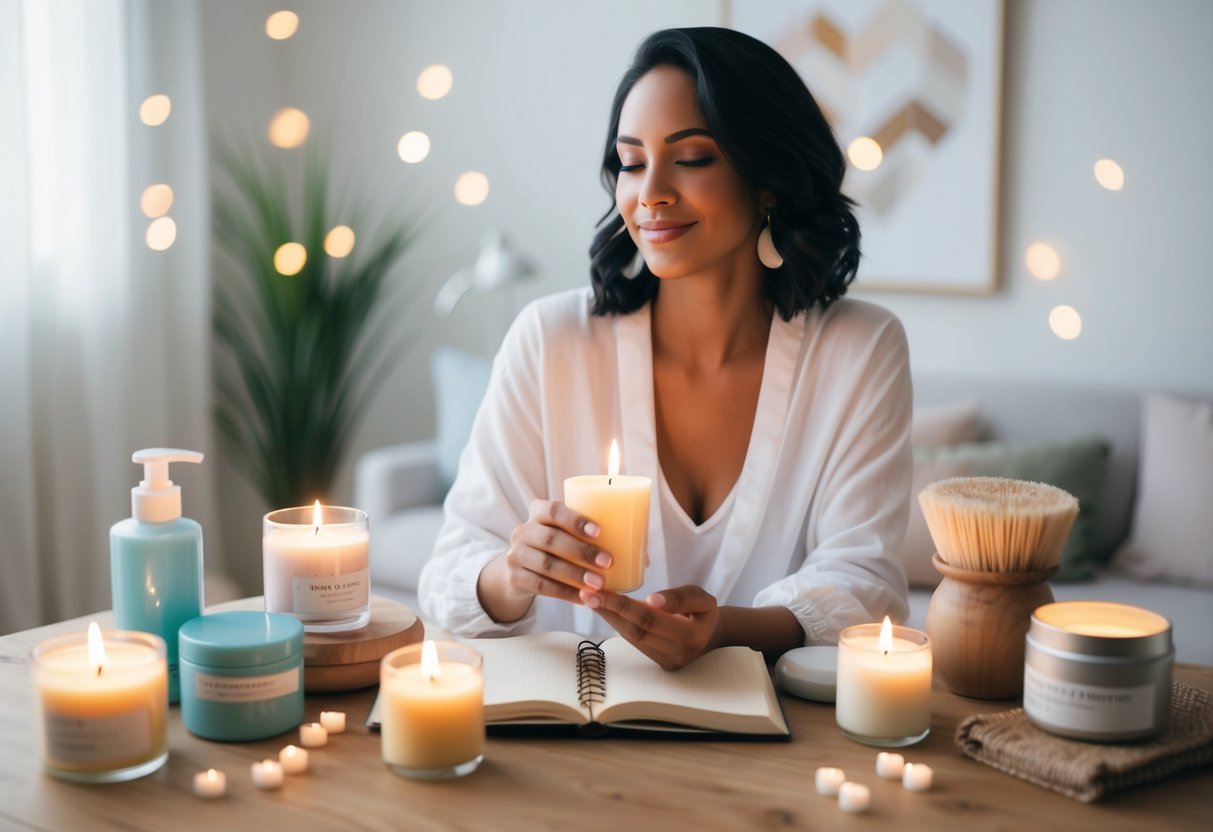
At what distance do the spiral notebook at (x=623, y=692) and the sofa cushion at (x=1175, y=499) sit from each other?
75.3 inches

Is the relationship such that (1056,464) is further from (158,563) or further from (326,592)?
(158,563)

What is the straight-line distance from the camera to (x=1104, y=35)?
3043 millimetres

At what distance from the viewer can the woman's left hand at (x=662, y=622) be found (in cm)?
123

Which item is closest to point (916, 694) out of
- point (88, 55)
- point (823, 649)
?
point (823, 649)

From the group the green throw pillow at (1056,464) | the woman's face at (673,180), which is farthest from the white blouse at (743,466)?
the green throw pillow at (1056,464)

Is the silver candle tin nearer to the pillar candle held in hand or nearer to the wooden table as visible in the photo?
the wooden table

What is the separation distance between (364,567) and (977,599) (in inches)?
24.4

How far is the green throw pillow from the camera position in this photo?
9.50 ft

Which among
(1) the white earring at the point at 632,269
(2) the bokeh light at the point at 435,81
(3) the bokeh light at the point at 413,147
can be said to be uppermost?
(2) the bokeh light at the point at 435,81

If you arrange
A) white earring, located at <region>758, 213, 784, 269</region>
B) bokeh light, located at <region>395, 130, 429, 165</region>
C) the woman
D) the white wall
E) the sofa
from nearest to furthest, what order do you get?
the woman
white earring, located at <region>758, 213, 784, 269</region>
the sofa
the white wall
bokeh light, located at <region>395, 130, 429, 165</region>

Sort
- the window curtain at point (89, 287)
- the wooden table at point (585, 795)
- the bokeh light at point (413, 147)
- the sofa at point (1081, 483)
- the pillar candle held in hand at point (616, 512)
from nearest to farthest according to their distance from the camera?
1. the wooden table at point (585, 795)
2. the pillar candle held in hand at point (616, 512)
3. the sofa at point (1081, 483)
4. the window curtain at point (89, 287)
5. the bokeh light at point (413, 147)

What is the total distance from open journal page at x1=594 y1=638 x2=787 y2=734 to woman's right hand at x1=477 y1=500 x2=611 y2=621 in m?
0.09

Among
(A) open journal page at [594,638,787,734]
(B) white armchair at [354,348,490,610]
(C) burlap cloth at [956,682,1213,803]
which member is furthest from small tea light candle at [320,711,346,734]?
(B) white armchair at [354,348,490,610]

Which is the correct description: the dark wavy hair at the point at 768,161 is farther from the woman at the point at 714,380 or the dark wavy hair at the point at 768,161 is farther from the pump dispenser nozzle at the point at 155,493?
the pump dispenser nozzle at the point at 155,493
